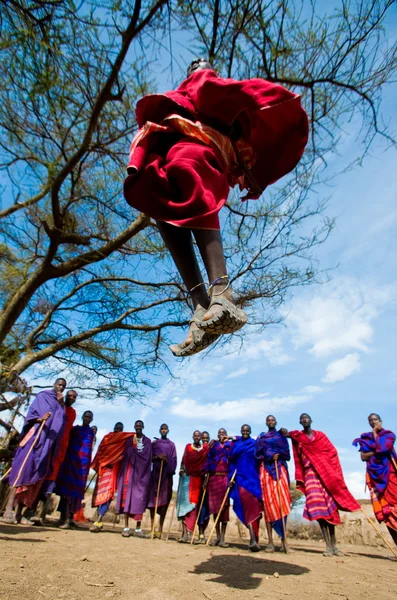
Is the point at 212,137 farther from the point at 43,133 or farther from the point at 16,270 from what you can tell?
the point at 16,270

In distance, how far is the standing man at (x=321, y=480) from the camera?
18.5 ft

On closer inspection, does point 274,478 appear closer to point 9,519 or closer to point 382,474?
point 382,474

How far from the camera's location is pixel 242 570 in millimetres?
3531

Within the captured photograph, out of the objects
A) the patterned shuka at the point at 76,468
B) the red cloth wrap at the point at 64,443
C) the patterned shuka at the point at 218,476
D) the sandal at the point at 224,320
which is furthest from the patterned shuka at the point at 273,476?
the sandal at the point at 224,320

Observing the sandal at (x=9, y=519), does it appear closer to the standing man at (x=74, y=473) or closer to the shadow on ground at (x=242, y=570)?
the standing man at (x=74, y=473)

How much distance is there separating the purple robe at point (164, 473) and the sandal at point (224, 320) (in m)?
6.85

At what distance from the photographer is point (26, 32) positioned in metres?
2.94

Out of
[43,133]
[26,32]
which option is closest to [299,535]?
Answer: [43,133]

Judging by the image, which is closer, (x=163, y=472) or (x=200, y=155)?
(x=200, y=155)

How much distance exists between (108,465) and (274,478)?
3027 mm

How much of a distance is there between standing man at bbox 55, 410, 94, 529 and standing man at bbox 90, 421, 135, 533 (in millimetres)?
230

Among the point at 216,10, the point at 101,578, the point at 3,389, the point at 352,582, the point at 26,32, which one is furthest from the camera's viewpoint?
the point at 3,389

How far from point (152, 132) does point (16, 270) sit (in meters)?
7.58

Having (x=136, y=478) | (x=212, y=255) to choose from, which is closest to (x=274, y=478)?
(x=136, y=478)
